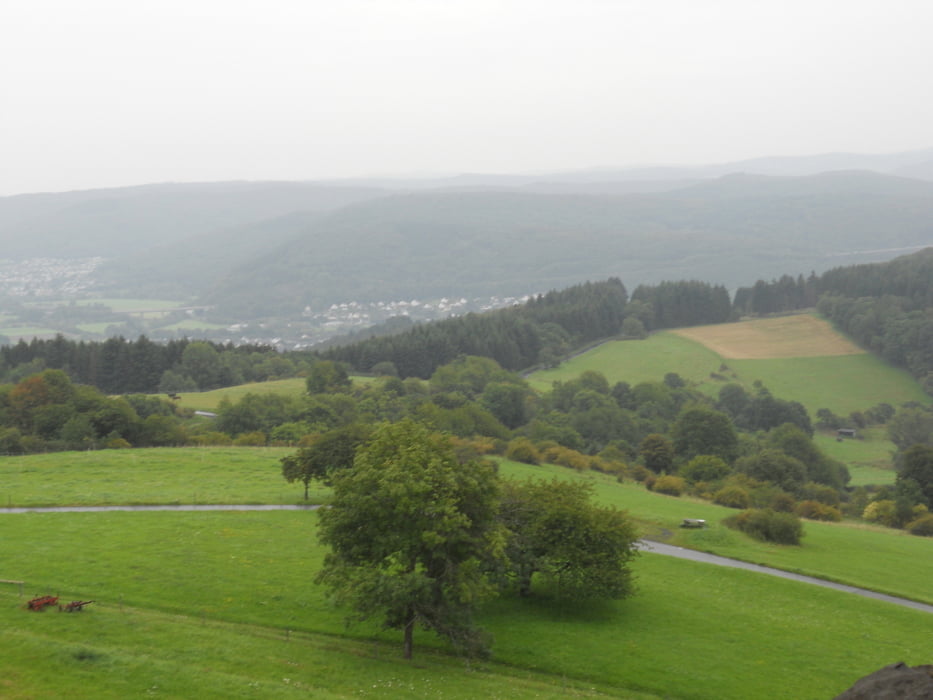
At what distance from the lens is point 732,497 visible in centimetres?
6662

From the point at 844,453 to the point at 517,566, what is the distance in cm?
8975

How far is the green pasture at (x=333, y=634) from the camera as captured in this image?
25.6 meters

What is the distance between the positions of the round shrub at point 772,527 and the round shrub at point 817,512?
47.7 feet

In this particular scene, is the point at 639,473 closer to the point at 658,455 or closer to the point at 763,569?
the point at 658,455

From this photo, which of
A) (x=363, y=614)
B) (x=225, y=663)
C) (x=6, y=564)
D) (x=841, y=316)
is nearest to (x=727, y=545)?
(x=363, y=614)

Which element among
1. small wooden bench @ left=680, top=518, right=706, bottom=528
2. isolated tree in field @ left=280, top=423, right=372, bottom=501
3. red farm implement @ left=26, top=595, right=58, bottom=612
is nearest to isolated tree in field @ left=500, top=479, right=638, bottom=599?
small wooden bench @ left=680, top=518, right=706, bottom=528

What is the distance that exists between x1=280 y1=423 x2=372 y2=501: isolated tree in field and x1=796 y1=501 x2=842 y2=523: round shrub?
131 ft

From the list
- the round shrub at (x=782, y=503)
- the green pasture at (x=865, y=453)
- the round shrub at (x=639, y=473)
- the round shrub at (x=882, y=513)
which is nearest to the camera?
the round shrub at (x=782, y=503)

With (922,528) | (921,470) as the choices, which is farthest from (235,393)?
(922,528)

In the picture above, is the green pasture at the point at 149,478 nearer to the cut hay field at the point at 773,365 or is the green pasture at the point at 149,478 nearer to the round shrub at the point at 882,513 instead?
the round shrub at the point at 882,513

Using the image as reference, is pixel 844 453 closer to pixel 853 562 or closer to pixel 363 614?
pixel 853 562

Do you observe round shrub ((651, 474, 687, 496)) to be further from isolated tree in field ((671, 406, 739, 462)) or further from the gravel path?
the gravel path

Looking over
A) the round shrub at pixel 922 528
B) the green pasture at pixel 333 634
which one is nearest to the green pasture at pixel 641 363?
the round shrub at pixel 922 528

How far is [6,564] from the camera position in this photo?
117 ft
